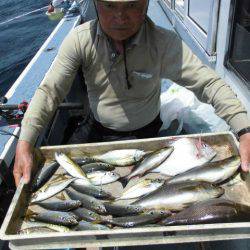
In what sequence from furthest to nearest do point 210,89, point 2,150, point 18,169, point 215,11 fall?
point 215,11 < point 2,150 < point 210,89 < point 18,169

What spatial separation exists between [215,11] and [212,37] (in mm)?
277

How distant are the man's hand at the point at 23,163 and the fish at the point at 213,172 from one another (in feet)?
3.08

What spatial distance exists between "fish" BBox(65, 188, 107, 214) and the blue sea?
6.58 m

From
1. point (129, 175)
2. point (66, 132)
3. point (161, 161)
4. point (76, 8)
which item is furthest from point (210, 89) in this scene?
point (76, 8)

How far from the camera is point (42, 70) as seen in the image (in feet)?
14.8

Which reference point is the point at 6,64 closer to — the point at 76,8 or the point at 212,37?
the point at 76,8

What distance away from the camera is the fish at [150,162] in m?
2.29

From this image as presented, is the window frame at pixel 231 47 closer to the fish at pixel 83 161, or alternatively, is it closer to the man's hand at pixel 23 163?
the fish at pixel 83 161

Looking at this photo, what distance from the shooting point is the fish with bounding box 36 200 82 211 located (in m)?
2.10

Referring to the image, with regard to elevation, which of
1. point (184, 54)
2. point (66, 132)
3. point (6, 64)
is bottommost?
point (6, 64)

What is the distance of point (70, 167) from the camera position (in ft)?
7.63

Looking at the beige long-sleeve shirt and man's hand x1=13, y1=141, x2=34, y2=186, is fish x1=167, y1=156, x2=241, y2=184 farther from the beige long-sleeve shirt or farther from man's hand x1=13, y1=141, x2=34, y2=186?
man's hand x1=13, y1=141, x2=34, y2=186

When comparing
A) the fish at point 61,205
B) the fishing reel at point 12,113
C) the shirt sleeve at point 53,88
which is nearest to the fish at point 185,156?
the fish at point 61,205

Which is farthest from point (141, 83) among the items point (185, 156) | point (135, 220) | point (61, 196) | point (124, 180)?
point (135, 220)
